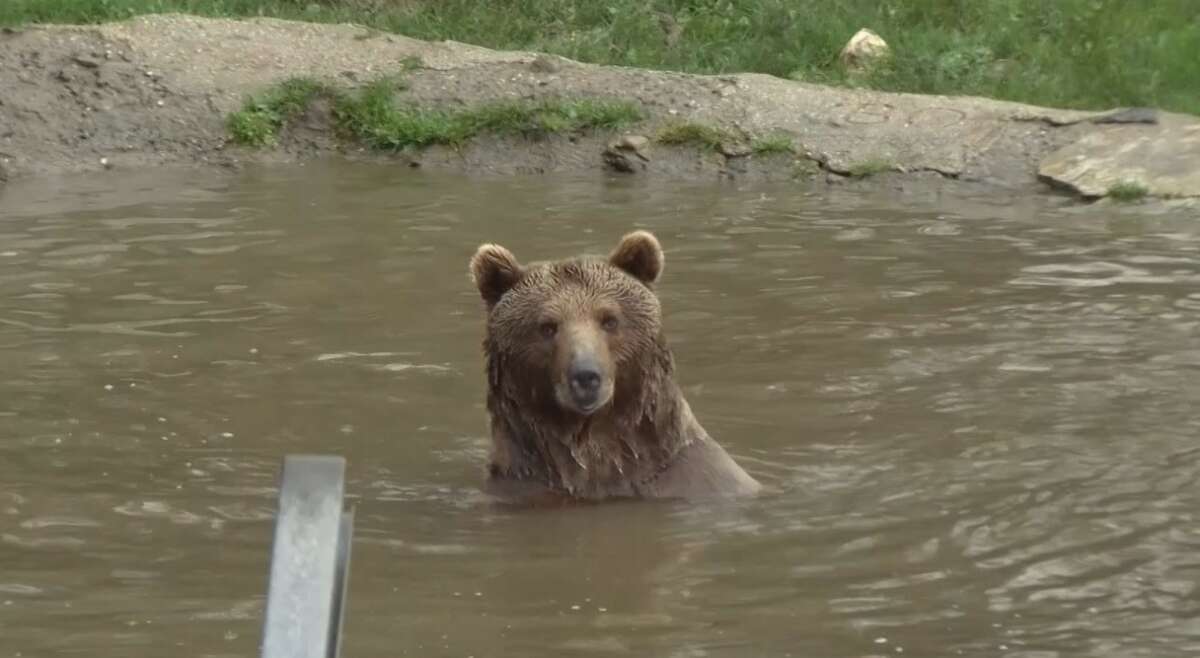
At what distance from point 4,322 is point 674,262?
11.3 feet

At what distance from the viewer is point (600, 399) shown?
7035mm

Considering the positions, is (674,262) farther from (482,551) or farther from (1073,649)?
(1073,649)

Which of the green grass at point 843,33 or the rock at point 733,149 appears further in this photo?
the green grass at point 843,33

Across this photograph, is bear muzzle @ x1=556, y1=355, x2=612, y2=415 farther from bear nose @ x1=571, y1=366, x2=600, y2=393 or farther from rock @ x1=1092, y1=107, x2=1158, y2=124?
rock @ x1=1092, y1=107, x2=1158, y2=124

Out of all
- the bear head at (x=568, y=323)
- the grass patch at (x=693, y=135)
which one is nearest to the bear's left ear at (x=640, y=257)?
the bear head at (x=568, y=323)

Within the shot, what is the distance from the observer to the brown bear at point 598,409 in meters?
7.30

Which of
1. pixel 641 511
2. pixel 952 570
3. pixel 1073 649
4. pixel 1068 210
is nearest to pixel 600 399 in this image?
pixel 641 511

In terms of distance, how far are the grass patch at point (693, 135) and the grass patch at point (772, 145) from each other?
20 cm

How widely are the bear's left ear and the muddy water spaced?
2.76 ft

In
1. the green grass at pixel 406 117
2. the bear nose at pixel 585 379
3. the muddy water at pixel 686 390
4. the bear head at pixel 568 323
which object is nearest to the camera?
the muddy water at pixel 686 390

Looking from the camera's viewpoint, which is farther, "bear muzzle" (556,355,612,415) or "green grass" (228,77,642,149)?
"green grass" (228,77,642,149)

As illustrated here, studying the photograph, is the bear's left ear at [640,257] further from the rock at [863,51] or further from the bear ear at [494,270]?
the rock at [863,51]

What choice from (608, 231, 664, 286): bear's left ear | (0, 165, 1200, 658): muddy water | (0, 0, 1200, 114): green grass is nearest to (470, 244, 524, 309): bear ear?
(608, 231, 664, 286): bear's left ear

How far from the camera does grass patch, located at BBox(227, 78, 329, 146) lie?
46.2ft
